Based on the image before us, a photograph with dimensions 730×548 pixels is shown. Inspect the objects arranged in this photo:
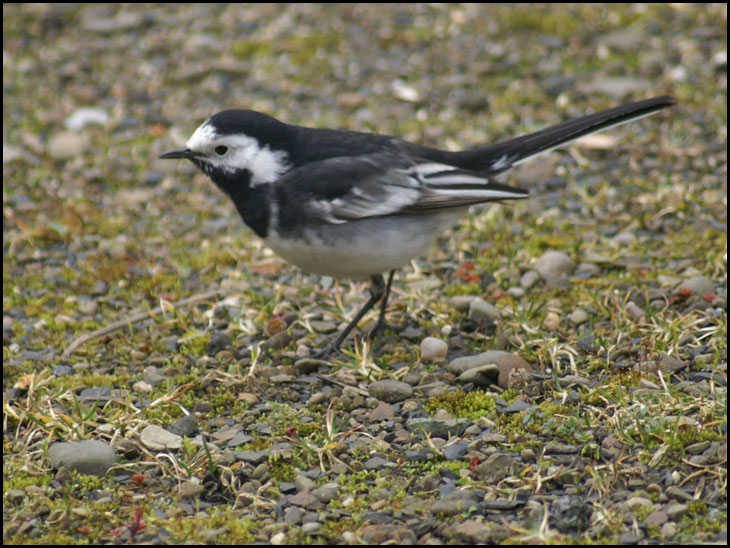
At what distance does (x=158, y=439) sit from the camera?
4598 mm

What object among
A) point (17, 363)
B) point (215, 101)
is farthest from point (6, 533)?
point (215, 101)

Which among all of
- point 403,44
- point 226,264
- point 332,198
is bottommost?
A: point 226,264

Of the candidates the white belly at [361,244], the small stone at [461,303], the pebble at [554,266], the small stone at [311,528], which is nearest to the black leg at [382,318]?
the white belly at [361,244]

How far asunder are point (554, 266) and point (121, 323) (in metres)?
2.80

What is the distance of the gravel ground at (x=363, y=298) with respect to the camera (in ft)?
13.4

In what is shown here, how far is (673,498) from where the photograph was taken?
3.90 metres

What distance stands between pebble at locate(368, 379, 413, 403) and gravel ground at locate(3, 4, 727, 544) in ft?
0.07

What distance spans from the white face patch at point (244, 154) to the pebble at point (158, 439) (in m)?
1.59

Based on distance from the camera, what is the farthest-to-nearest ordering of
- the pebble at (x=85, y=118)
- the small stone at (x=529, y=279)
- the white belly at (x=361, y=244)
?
the pebble at (x=85, y=118), the small stone at (x=529, y=279), the white belly at (x=361, y=244)

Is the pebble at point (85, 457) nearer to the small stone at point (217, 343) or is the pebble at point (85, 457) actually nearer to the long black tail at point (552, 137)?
the small stone at point (217, 343)

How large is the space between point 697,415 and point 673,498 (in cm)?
63

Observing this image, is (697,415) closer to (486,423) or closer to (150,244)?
(486,423)

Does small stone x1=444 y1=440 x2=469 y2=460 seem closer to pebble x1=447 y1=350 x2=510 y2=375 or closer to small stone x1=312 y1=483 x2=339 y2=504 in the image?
small stone x1=312 y1=483 x2=339 y2=504

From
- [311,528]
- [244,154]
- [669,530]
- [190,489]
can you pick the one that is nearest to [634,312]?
[669,530]
